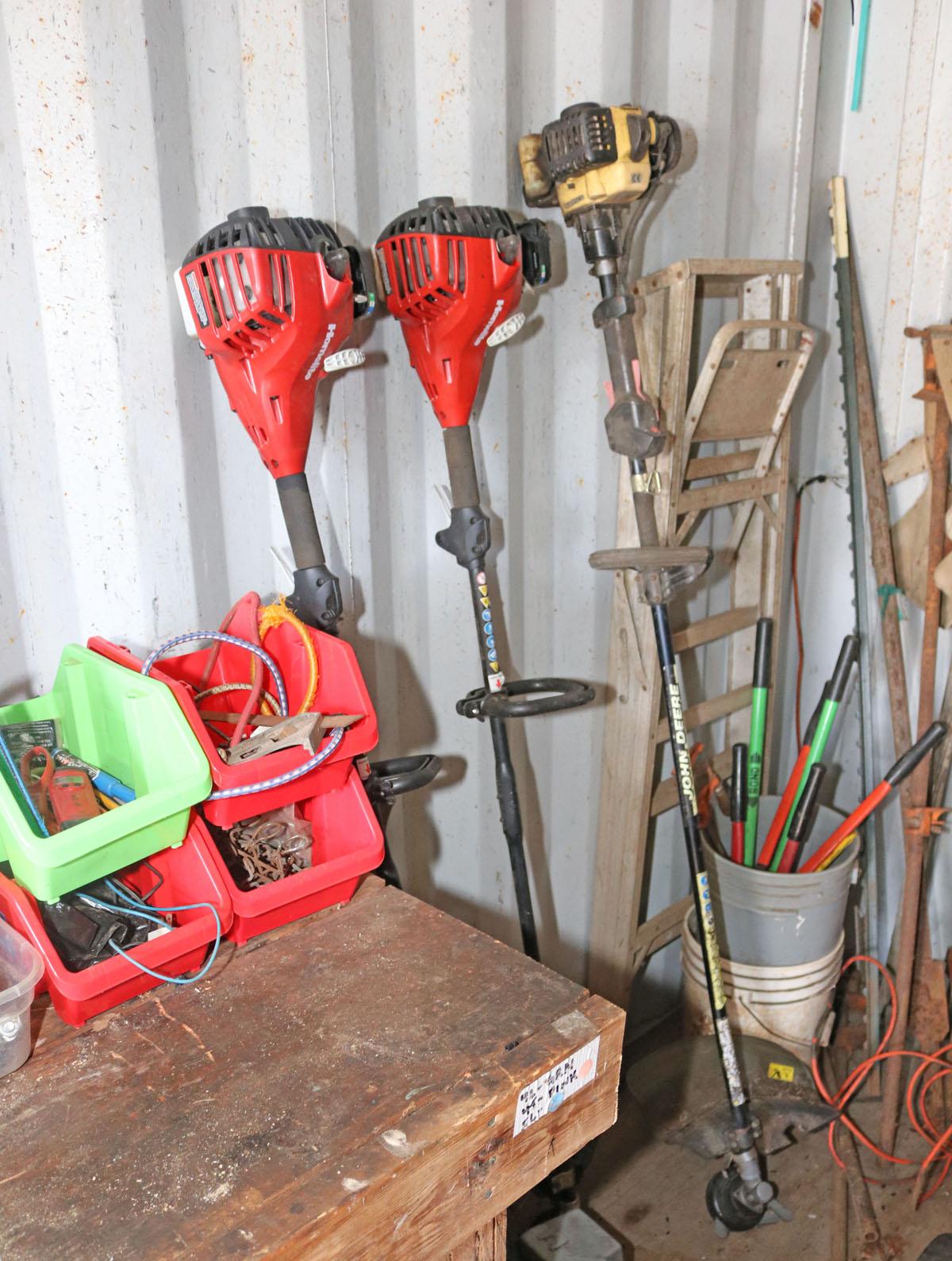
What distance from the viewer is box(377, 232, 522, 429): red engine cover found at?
122cm

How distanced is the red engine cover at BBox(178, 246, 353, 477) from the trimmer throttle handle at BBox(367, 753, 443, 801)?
1.37 feet

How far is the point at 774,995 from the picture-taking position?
183cm

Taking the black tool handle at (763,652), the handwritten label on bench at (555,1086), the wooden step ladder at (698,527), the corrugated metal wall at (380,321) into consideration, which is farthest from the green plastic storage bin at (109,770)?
the black tool handle at (763,652)

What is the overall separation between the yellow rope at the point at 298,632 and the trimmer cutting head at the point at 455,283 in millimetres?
424

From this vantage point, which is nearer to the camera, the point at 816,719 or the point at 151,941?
the point at 151,941

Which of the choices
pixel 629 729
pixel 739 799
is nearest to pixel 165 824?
pixel 629 729

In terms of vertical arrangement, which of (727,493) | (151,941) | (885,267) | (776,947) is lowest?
(776,947)

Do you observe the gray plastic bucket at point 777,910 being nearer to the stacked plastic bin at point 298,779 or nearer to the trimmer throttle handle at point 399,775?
the trimmer throttle handle at point 399,775

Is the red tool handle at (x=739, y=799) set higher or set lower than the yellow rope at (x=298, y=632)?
lower

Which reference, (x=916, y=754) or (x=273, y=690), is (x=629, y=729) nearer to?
(x=916, y=754)

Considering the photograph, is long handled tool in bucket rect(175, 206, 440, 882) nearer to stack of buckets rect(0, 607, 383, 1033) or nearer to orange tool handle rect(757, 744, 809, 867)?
stack of buckets rect(0, 607, 383, 1033)

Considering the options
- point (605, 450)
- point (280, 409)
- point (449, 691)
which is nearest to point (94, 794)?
point (280, 409)

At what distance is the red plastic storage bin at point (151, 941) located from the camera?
2.78ft

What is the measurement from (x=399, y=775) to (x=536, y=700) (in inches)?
9.2
